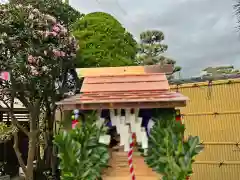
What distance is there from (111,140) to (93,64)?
149 inches

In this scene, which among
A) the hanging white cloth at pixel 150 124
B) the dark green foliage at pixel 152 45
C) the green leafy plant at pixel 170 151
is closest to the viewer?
the green leafy plant at pixel 170 151

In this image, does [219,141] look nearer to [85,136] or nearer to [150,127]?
[150,127]

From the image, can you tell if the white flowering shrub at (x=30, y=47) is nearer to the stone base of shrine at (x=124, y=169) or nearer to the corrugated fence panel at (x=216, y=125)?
the corrugated fence panel at (x=216, y=125)

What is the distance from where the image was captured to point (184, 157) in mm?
4594

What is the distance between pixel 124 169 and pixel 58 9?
18.1 feet

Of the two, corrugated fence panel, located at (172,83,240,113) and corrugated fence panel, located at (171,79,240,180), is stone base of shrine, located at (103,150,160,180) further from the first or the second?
corrugated fence panel, located at (172,83,240,113)

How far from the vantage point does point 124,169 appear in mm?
4965

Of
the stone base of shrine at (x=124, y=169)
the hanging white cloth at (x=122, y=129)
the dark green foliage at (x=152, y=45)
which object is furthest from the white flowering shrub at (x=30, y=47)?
the dark green foliage at (x=152, y=45)

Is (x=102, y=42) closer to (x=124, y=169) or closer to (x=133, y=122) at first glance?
(x=133, y=122)

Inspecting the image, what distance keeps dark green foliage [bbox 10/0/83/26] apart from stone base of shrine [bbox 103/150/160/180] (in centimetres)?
509

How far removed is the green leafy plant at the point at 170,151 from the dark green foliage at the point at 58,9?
5.25 metres

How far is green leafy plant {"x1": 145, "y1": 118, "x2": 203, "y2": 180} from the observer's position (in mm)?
4547

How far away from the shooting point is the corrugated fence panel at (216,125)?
713 cm

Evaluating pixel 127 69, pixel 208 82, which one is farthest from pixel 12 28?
pixel 208 82
